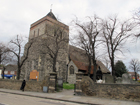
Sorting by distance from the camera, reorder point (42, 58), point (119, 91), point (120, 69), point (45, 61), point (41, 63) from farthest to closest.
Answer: point (120, 69), point (42, 58), point (45, 61), point (41, 63), point (119, 91)

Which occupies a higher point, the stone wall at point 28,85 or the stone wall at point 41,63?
the stone wall at point 41,63

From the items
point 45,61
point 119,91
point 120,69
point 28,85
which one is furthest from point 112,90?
point 120,69

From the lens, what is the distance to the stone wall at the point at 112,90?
9.67m

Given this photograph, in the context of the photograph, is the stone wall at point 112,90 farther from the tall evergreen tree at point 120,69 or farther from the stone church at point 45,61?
the tall evergreen tree at point 120,69

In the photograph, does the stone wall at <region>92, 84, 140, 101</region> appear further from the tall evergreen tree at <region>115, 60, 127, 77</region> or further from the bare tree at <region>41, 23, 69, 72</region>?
the tall evergreen tree at <region>115, 60, 127, 77</region>

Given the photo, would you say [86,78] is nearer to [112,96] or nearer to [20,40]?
[112,96]

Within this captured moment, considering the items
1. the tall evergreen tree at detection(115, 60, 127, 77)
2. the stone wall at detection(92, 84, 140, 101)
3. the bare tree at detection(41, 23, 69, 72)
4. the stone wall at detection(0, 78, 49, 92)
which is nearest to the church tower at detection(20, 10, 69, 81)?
the bare tree at detection(41, 23, 69, 72)

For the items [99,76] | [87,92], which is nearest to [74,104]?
[87,92]

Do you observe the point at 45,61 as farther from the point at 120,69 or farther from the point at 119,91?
the point at 120,69

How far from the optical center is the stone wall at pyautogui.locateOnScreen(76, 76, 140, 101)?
9672 mm

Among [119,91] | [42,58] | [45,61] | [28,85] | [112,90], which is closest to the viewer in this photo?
[119,91]

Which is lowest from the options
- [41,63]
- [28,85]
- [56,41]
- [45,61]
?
[28,85]

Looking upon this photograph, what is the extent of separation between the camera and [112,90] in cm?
1052

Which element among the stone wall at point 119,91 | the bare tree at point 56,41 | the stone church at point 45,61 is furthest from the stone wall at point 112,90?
the stone church at point 45,61
